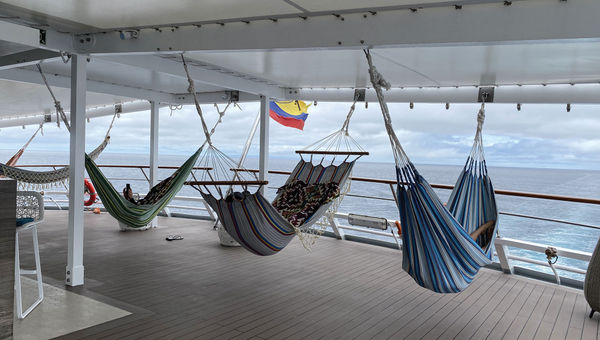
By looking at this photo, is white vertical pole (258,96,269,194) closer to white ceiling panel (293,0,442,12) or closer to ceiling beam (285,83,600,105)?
ceiling beam (285,83,600,105)

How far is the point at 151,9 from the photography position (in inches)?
92.2

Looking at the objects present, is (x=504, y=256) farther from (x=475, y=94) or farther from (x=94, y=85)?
(x=94, y=85)

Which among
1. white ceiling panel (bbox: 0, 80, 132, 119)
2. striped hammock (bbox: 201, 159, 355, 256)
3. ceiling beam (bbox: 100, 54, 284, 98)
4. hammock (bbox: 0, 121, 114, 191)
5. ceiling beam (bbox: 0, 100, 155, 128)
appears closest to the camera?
striped hammock (bbox: 201, 159, 355, 256)

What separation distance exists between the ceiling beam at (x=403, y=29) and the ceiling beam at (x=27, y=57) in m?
0.85

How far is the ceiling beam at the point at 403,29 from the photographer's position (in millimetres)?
1854

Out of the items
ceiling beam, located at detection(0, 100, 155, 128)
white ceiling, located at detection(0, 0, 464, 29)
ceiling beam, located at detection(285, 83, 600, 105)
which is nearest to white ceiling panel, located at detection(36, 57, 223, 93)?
ceiling beam, located at detection(0, 100, 155, 128)

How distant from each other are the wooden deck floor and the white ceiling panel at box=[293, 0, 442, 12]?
1.63 meters

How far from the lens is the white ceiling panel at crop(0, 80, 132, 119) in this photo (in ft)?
16.1

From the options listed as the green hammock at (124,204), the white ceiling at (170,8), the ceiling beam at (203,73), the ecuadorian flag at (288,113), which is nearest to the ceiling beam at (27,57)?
the ceiling beam at (203,73)

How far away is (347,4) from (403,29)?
0.28 metres

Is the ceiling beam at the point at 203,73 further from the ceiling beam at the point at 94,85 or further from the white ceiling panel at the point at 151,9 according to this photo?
the ceiling beam at the point at 94,85

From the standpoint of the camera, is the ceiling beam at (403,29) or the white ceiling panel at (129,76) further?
the white ceiling panel at (129,76)

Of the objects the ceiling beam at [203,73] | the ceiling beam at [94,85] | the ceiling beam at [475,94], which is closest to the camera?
the ceiling beam at [203,73]

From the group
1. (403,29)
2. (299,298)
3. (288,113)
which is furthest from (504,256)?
(288,113)
